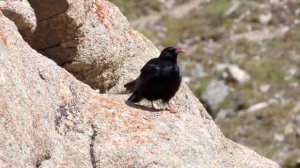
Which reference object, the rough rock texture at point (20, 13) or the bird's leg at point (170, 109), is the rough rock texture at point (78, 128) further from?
the rough rock texture at point (20, 13)

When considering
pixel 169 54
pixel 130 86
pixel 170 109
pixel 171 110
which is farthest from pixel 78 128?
pixel 169 54

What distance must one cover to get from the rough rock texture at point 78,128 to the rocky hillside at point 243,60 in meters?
15.1

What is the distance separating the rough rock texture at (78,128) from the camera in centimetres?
834

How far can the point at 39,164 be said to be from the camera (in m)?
8.73

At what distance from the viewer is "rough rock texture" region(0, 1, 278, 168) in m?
8.34

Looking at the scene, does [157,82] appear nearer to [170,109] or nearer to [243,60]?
[170,109]

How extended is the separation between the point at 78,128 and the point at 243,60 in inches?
1258

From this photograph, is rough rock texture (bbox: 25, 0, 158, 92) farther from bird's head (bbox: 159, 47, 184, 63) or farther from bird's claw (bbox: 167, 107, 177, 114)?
bird's claw (bbox: 167, 107, 177, 114)

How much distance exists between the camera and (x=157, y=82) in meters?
11.8

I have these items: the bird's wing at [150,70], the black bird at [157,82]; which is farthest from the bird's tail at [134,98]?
the bird's wing at [150,70]

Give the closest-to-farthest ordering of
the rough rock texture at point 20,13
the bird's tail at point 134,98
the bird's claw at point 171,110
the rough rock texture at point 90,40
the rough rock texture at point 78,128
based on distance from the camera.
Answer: the rough rock texture at point 78,128, the rough rock texture at point 20,13, the rough rock texture at point 90,40, the bird's claw at point 171,110, the bird's tail at point 134,98

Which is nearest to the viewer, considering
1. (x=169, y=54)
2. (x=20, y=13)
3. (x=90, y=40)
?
(x=20, y=13)

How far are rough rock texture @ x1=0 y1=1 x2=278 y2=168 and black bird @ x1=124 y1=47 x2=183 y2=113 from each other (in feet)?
1.22

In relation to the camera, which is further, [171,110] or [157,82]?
[157,82]
